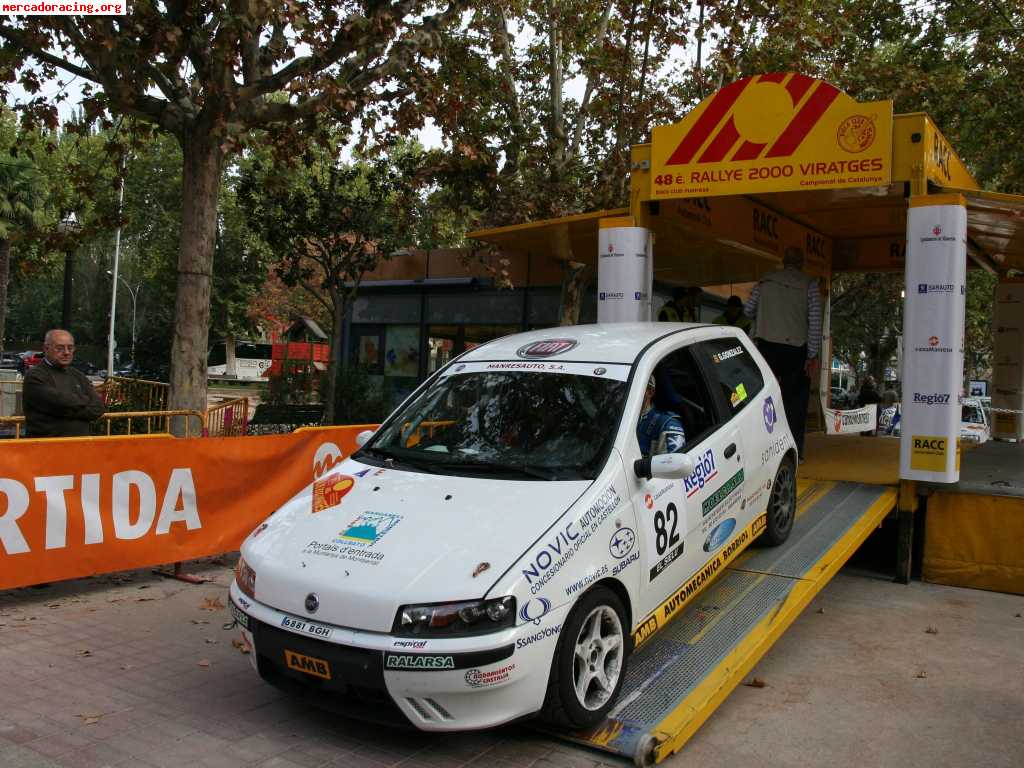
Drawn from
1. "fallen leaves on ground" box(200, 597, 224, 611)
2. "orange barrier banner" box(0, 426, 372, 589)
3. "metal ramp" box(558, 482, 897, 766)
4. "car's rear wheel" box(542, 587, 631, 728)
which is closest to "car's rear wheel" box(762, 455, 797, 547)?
"metal ramp" box(558, 482, 897, 766)

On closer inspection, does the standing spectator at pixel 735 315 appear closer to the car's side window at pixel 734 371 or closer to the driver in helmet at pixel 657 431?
the car's side window at pixel 734 371

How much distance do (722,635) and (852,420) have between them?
48.5 ft

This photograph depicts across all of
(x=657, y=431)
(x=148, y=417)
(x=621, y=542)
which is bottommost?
(x=621, y=542)

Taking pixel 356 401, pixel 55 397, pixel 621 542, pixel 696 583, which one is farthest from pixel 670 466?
pixel 356 401

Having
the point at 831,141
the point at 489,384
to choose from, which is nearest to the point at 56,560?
the point at 489,384

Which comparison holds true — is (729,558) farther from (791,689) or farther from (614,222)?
(614,222)

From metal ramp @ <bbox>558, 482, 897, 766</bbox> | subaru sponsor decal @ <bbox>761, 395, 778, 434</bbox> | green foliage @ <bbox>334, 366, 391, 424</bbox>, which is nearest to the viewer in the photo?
metal ramp @ <bbox>558, 482, 897, 766</bbox>

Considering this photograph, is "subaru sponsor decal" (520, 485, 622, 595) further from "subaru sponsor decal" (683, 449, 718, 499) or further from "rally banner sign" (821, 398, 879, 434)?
"rally banner sign" (821, 398, 879, 434)

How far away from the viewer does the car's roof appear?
16.7 feet

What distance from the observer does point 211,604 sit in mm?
6391

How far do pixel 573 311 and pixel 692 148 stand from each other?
21.6 ft

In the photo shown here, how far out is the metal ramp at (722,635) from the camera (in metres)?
3.96

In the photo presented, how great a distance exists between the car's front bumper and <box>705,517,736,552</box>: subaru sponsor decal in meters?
1.62

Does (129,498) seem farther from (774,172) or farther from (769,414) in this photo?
(774,172)
